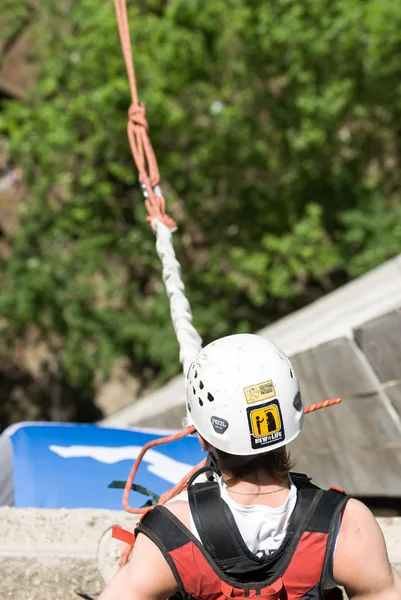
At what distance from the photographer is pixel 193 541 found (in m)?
1.42

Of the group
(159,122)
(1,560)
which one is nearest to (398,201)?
(159,122)

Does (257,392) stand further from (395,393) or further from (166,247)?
(395,393)

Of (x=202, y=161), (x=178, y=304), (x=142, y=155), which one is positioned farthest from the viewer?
(x=202, y=161)

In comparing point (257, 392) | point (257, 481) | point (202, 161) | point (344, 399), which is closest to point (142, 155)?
point (344, 399)

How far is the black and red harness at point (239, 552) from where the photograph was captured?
142cm

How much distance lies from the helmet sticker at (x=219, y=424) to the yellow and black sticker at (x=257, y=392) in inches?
2.8

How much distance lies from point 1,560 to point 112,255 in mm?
6522

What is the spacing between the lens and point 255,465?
1489 mm

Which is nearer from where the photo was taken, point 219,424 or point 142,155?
point 219,424

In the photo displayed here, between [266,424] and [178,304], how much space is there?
3.57 ft

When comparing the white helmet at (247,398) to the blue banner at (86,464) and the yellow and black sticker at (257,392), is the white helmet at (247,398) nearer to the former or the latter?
the yellow and black sticker at (257,392)

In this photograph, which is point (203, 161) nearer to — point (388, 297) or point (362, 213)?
point (362, 213)

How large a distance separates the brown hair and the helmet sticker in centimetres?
6

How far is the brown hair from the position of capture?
1.49 metres
